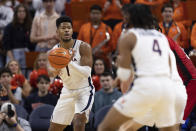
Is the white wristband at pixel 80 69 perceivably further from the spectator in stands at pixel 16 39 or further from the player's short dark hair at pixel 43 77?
the spectator in stands at pixel 16 39

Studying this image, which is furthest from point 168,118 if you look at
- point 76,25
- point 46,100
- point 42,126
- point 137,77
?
point 76,25

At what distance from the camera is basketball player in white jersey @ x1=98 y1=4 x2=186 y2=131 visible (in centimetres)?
594

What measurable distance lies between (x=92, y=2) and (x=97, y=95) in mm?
3192

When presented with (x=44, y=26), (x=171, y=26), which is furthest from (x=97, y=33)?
(x=171, y=26)

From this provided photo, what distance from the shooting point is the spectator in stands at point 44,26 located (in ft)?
41.5

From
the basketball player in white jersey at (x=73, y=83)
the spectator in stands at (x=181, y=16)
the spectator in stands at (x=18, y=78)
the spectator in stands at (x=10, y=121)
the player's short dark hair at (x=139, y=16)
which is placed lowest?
the spectator in stands at (x=10, y=121)

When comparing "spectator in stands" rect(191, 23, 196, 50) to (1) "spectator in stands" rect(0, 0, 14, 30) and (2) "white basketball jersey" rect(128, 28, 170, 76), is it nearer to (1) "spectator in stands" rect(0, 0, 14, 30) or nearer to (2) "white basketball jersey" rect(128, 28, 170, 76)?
(1) "spectator in stands" rect(0, 0, 14, 30)

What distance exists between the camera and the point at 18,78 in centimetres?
1150

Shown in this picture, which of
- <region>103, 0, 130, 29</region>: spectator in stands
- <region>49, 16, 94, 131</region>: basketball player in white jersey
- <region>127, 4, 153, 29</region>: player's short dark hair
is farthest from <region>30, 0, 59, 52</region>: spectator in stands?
<region>127, 4, 153, 29</region>: player's short dark hair

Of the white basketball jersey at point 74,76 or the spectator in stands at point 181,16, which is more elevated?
the spectator in stands at point 181,16

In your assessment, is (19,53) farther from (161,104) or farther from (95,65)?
(161,104)

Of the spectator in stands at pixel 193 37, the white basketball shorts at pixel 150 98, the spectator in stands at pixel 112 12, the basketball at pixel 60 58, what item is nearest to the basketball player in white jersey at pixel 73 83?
the basketball at pixel 60 58

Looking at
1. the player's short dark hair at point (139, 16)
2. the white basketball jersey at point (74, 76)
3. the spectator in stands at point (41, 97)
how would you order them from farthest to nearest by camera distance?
1. the spectator in stands at point (41, 97)
2. the white basketball jersey at point (74, 76)
3. the player's short dark hair at point (139, 16)

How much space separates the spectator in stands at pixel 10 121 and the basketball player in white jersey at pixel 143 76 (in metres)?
3.51
